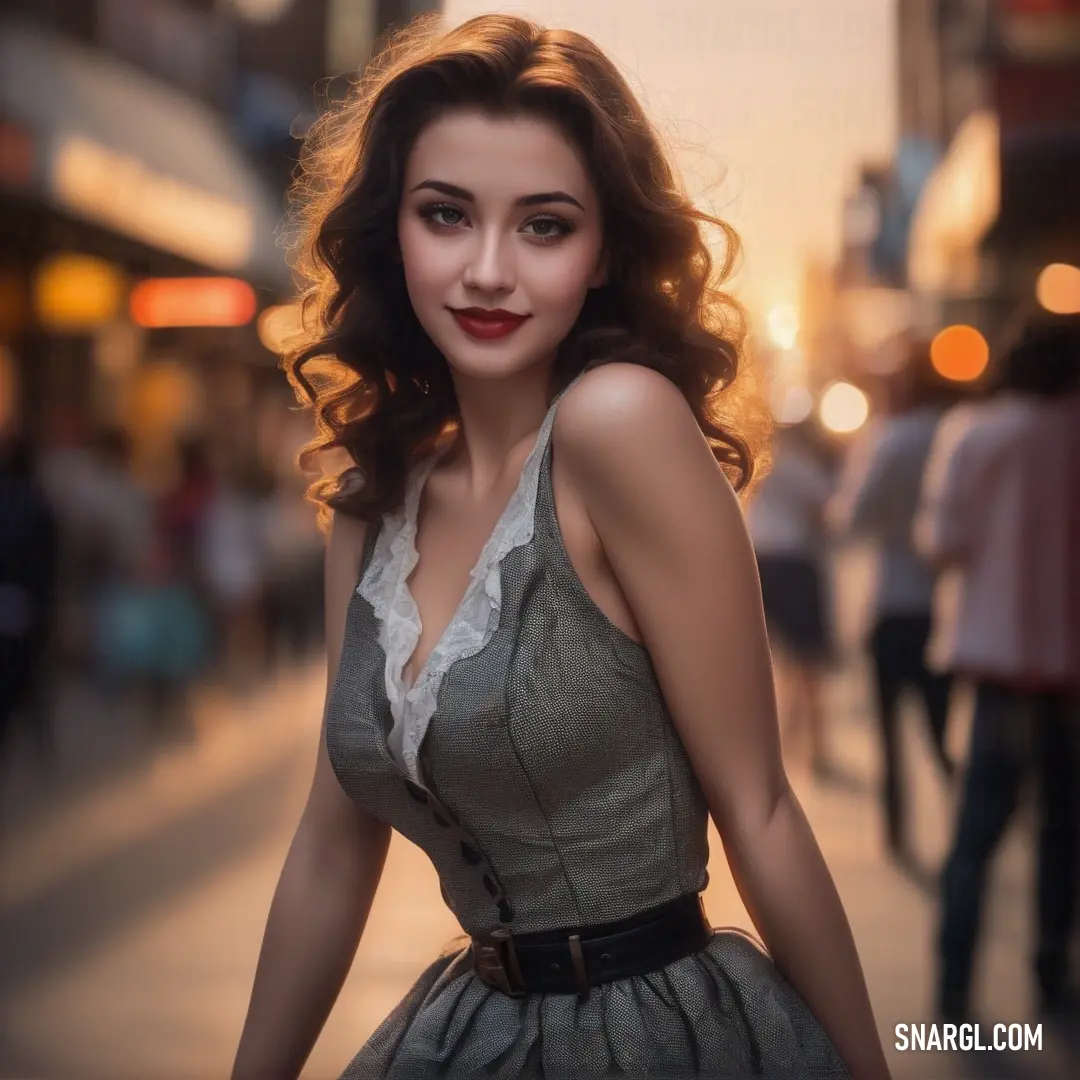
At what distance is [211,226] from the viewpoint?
19219 millimetres

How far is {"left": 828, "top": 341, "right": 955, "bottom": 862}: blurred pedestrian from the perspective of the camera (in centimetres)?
648

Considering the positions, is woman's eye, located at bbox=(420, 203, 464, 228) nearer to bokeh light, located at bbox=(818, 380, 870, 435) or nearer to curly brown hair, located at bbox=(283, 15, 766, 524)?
curly brown hair, located at bbox=(283, 15, 766, 524)

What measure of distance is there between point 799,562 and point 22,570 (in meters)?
3.59

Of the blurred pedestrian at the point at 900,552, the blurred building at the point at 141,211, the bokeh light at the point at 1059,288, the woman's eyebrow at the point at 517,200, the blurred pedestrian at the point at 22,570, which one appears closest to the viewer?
the woman's eyebrow at the point at 517,200

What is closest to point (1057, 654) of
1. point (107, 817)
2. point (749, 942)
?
point (749, 942)

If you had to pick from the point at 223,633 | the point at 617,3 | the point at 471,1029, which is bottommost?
the point at 223,633

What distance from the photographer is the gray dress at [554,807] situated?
172cm

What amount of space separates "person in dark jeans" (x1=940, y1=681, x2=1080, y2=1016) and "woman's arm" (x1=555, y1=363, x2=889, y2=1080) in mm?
3161

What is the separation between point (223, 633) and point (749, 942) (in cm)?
1251

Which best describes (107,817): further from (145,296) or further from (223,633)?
(145,296)

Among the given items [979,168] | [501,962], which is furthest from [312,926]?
[979,168]

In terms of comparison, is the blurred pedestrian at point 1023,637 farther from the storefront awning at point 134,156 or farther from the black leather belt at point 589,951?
the storefront awning at point 134,156

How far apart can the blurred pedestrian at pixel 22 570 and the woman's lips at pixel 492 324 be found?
6003 millimetres

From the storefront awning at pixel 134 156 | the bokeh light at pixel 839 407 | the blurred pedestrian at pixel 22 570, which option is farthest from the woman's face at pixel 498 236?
the bokeh light at pixel 839 407
